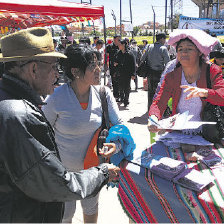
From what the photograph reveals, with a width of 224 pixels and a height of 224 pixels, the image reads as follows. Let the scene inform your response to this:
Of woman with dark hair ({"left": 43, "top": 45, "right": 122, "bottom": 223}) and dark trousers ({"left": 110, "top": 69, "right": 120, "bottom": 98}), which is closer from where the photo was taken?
woman with dark hair ({"left": 43, "top": 45, "right": 122, "bottom": 223})

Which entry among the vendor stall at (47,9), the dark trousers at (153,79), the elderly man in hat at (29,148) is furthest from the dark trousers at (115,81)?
the elderly man in hat at (29,148)

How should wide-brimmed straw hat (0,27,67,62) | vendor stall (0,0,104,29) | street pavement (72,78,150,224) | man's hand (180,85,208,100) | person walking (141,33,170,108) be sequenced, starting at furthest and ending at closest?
person walking (141,33,170,108), vendor stall (0,0,104,29), street pavement (72,78,150,224), man's hand (180,85,208,100), wide-brimmed straw hat (0,27,67,62)

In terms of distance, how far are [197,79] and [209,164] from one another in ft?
2.34

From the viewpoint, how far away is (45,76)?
131 cm

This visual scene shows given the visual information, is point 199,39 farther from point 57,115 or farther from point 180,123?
point 57,115

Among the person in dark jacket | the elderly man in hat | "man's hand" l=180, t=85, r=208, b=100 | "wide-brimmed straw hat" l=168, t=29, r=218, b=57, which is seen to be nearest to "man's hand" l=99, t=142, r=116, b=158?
the elderly man in hat

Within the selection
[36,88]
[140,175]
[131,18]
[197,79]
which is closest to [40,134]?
[36,88]

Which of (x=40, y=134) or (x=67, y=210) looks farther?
(x=67, y=210)

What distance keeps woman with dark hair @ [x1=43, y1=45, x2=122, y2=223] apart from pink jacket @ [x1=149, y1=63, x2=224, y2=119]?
0.52 meters

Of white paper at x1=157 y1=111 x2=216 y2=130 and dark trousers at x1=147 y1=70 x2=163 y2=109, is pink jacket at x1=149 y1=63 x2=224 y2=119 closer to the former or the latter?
white paper at x1=157 y1=111 x2=216 y2=130

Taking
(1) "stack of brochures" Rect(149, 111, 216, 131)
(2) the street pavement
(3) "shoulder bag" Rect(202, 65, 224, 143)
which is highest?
(1) "stack of brochures" Rect(149, 111, 216, 131)

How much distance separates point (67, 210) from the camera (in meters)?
2.04

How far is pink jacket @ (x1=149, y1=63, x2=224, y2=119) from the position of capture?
6.13 feet

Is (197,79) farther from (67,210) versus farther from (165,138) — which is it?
(67,210)
